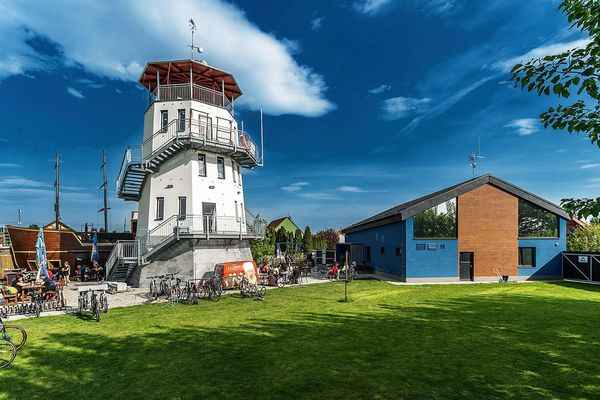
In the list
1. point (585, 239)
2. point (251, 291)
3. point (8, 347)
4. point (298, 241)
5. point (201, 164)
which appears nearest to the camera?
point (8, 347)

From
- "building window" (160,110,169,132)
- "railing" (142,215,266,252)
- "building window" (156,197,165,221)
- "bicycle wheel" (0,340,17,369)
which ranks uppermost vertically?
"building window" (160,110,169,132)

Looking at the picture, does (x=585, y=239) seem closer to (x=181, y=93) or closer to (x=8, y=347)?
(x=181, y=93)

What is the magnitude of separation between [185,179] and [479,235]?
22.1 m

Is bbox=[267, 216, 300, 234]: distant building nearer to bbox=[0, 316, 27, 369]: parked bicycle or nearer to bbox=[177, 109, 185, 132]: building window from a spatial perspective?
bbox=[177, 109, 185, 132]: building window

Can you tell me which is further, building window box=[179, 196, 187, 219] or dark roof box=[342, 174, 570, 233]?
dark roof box=[342, 174, 570, 233]

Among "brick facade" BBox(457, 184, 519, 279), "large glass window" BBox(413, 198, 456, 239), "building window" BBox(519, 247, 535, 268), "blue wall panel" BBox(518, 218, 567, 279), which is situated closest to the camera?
"large glass window" BBox(413, 198, 456, 239)

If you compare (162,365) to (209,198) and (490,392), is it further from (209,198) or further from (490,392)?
(209,198)

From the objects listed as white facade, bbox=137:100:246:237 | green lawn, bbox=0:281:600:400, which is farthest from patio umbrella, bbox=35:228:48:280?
white facade, bbox=137:100:246:237

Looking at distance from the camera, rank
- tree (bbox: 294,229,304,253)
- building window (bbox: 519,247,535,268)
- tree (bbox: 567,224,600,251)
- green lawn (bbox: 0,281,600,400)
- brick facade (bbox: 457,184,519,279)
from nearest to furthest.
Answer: green lawn (bbox: 0,281,600,400) < brick facade (bbox: 457,184,519,279) < building window (bbox: 519,247,535,268) < tree (bbox: 567,224,600,251) < tree (bbox: 294,229,304,253)

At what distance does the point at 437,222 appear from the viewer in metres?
25.8

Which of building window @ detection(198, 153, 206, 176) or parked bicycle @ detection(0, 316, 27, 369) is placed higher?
building window @ detection(198, 153, 206, 176)

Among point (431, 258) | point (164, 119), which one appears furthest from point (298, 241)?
point (164, 119)

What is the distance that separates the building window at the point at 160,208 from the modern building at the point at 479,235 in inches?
674

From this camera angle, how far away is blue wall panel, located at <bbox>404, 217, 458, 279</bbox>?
25109 mm
